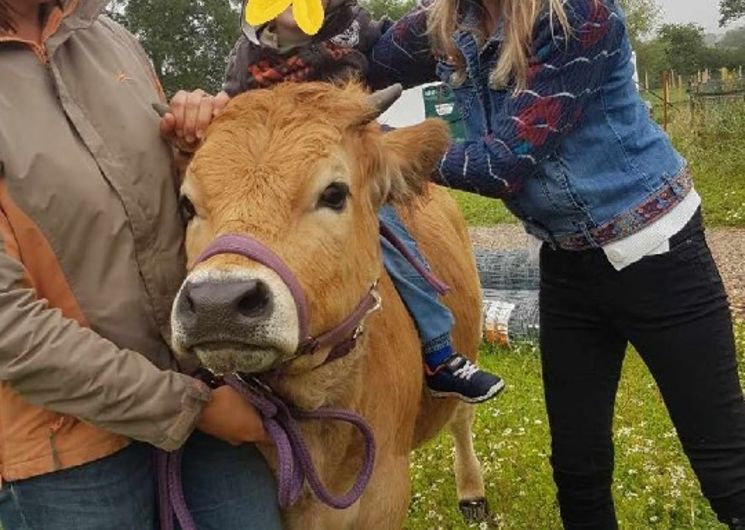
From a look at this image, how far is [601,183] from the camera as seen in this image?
3217mm

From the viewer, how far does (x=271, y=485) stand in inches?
119

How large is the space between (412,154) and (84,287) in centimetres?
121

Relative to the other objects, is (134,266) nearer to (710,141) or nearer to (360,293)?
(360,293)

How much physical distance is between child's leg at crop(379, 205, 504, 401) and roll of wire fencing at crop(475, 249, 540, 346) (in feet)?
11.8

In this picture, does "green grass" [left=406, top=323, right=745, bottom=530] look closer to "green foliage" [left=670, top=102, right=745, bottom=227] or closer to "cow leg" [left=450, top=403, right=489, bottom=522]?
"cow leg" [left=450, top=403, right=489, bottom=522]

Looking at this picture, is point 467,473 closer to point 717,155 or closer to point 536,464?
point 536,464

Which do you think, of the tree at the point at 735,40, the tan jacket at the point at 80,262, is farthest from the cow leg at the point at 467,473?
the tree at the point at 735,40

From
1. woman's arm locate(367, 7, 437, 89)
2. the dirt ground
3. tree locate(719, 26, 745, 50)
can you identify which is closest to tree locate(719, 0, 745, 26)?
tree locate(719, 26, 745, 50)

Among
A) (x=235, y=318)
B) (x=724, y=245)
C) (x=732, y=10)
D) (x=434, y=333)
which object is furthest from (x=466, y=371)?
(x=732, y=10)

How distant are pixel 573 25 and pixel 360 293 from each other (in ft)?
3.46

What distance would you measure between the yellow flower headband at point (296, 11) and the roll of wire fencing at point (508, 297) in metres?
4.75

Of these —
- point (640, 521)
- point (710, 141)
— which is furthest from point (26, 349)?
point (710, 141)

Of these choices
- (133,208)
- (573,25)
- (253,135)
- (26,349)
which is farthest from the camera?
(573,25)

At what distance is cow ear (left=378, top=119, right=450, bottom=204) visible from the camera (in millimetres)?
3211
